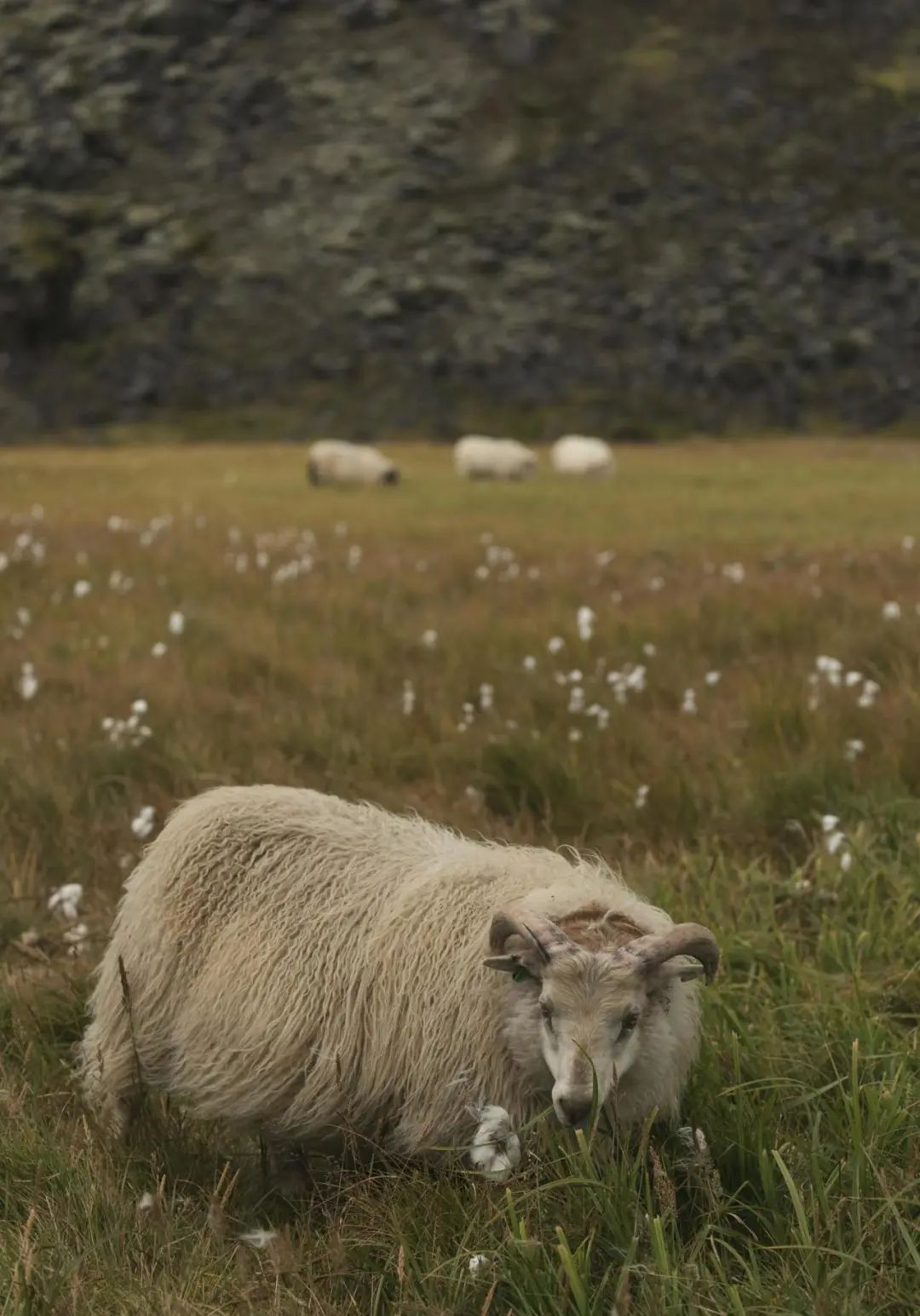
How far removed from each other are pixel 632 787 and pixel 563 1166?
3.09 meters

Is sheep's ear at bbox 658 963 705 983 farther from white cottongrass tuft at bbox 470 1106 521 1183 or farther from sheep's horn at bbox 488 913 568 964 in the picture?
white cottongrass tuft at bbox 470 1106 521 1183

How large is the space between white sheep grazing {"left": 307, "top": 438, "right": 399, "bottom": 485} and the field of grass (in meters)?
11.7

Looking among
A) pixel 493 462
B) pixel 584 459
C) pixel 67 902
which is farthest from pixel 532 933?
pixel 584 459

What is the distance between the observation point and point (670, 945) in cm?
321

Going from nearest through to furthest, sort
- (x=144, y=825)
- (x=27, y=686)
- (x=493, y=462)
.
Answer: (x=144, y=825) < (x=27, y=686) < (x=493, y=462)

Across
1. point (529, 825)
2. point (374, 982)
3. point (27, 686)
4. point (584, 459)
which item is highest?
point (374, 982)

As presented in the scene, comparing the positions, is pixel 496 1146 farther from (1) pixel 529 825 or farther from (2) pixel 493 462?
(2) pixel 493 462

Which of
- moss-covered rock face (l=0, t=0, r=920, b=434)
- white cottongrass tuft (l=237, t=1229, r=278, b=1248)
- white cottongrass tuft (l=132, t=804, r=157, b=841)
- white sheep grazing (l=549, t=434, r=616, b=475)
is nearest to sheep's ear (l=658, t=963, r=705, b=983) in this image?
white cottongrass tuft (l=237, t=1229, r=278, b=1248)

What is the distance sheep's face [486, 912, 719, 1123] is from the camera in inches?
122

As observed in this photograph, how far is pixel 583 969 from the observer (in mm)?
3166

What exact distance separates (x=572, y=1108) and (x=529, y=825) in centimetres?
283

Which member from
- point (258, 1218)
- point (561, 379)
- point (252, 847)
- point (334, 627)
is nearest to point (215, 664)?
point (334, 627)

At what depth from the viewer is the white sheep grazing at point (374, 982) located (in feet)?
10.6

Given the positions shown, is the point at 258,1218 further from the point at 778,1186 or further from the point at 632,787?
the point at 632,787
